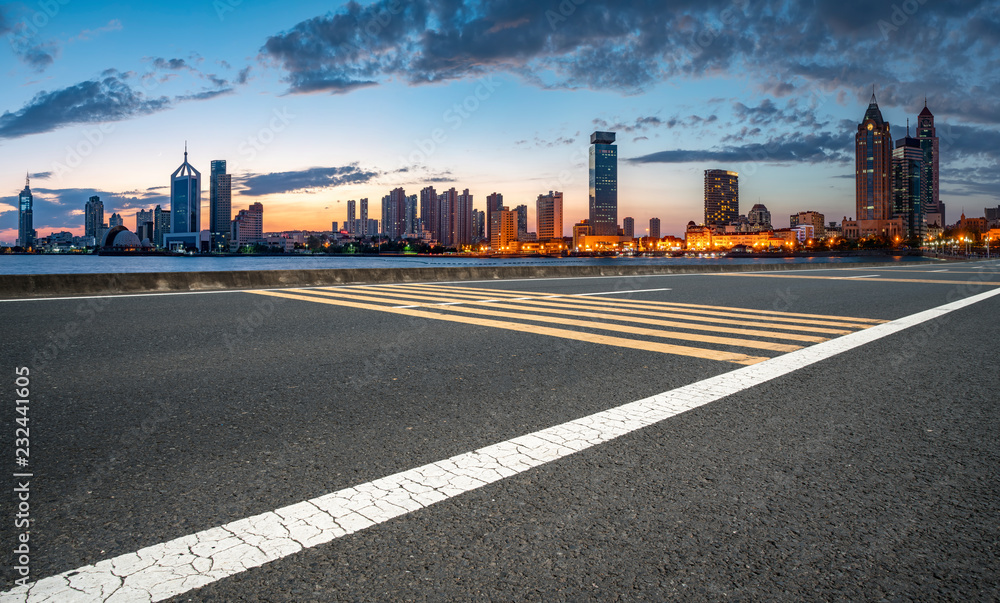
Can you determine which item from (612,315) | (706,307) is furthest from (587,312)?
(706,307)

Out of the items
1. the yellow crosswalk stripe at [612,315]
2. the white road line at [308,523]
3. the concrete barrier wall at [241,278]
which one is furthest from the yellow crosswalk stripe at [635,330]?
the concrete barrier wall at [241,278]

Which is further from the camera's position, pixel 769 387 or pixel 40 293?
pixel 40 293

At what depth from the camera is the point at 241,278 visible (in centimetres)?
1728

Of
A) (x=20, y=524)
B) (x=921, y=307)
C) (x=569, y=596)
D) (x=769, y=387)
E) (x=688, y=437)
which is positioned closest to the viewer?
(x=569, y=596)

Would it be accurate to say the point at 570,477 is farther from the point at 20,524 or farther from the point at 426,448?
the point at 20,524

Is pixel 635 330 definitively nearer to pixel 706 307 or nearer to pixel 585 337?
pixel 585 337

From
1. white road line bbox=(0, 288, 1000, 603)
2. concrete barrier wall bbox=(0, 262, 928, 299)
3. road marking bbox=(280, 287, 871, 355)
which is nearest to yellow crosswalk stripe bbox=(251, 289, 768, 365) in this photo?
road marking bbox=(280, 287, 871, 355)

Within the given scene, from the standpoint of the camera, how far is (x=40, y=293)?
1384cm

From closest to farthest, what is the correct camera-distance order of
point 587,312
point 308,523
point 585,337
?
point 308,523 < point 585,337 < point 587,312

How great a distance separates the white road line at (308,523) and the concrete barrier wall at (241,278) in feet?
46.8

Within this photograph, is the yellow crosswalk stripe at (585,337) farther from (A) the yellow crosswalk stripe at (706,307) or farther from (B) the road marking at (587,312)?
(A) the yellow crosswalk stripe at (706,307)

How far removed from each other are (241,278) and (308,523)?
16.2 metres

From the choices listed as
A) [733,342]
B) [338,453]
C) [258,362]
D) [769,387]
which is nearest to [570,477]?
[338,453]

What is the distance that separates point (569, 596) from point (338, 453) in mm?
1738
